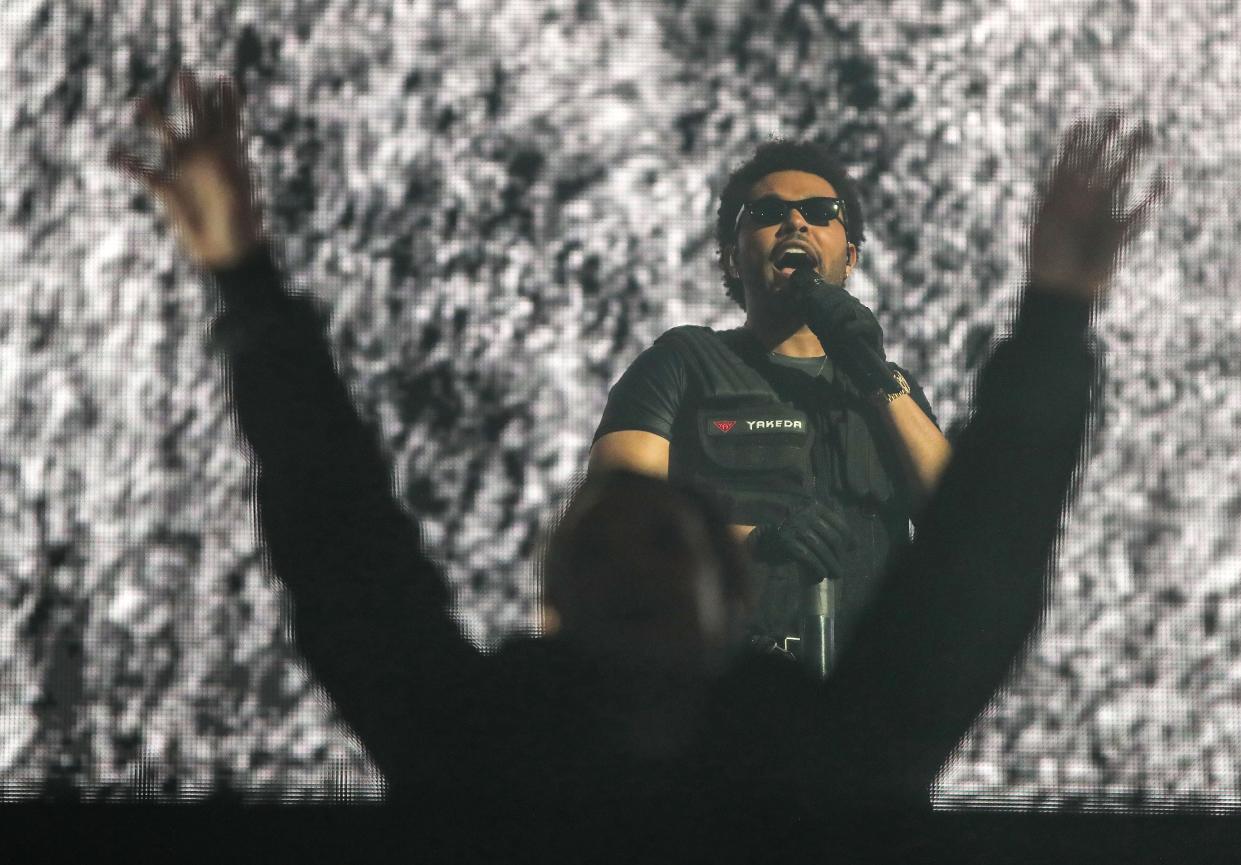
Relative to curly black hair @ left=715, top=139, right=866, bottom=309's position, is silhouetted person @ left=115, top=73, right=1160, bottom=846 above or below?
below

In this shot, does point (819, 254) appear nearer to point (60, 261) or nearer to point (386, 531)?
point (386, 531)

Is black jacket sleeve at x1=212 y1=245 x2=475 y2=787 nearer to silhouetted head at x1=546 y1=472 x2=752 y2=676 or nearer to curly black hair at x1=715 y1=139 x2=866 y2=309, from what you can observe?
silhouetted head at x1=546 y1=472 x2=752 y2=676

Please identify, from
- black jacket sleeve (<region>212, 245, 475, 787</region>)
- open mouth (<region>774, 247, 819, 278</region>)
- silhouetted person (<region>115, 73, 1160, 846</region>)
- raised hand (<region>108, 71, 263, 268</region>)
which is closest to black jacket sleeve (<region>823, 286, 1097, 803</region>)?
silhouetted person (<region>115, 73, 1160, 846</region>)

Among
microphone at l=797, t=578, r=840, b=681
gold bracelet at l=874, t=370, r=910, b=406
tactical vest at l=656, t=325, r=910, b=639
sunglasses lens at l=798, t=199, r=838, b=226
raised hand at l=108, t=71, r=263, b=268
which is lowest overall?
microphone at l=797, t=578, r=840, b=681

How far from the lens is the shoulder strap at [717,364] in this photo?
3.20ft

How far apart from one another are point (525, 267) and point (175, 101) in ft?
0.86

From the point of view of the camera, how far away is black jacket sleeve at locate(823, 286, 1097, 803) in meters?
0.95

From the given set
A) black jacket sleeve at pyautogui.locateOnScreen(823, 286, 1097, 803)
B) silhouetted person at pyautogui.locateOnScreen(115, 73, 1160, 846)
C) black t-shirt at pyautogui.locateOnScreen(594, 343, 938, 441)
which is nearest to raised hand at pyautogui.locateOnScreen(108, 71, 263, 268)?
silhouetted person at pyautogui.locateOnScreen(115, 73, 1160, 846)

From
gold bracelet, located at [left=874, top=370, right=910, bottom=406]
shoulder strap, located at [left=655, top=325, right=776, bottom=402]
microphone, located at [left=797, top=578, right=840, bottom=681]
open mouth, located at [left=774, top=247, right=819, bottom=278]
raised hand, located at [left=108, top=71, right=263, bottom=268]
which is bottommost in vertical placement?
microphone, located at [left=797, top=578, right=840, bottom=681]

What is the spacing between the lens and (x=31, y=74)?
1039 mm

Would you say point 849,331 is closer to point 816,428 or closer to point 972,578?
point 816,428

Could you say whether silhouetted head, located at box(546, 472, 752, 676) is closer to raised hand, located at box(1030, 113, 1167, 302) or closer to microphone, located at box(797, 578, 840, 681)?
microphone, located at box(797, 578, 840, 681)

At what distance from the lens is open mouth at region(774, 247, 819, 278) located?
3.27 ft

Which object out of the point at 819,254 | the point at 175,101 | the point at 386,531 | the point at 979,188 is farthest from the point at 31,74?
the point at 979,188
